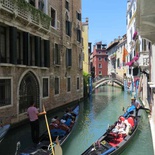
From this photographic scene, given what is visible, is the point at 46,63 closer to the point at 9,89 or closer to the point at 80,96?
the point at 9,89

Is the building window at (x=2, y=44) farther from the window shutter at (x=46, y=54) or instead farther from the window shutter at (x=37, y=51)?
the window shutter at (x=46, y=54)

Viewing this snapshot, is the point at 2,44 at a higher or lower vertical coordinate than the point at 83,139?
higher

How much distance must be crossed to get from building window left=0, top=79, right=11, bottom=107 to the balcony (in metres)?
2.42

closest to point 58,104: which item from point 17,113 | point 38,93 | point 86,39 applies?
point 38,93

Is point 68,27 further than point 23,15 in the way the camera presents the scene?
Yes

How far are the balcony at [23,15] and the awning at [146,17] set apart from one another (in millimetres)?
5357

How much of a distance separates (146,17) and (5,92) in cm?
668

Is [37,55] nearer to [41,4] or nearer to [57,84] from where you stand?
[41,4]

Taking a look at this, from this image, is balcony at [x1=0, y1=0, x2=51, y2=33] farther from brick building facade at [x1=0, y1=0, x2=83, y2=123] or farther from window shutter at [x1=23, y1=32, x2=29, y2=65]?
window shutter at [x1=23, y1=32, x2=29, y2=65]

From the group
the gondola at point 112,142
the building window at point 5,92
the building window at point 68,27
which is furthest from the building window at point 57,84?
the gondola at point 112,142

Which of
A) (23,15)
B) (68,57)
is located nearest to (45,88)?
(23,15)

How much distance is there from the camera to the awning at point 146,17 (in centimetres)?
421

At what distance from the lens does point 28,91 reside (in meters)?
11.9

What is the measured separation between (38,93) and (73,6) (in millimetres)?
9126
